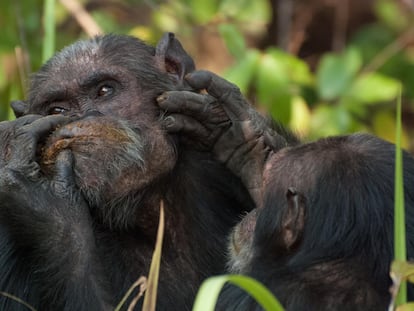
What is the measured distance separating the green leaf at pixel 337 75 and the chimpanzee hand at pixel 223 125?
10.9 ft

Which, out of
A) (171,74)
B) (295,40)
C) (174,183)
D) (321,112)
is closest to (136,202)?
(174,183)

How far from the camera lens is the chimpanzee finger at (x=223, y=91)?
5.74m

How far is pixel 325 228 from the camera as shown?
4707 millimetres

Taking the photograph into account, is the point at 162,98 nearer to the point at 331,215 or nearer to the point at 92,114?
the point at 92,114

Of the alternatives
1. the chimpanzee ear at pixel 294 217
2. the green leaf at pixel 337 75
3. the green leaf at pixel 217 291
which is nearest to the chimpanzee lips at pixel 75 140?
the chimpanzee ear at pixel 294 217

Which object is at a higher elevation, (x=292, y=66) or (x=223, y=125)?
(x=292, y=66)

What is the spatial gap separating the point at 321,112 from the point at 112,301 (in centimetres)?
434

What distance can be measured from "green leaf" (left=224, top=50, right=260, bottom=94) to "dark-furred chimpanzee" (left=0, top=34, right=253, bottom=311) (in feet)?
6.74

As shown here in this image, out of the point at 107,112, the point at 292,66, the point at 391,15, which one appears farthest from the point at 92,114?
the point at 391,15

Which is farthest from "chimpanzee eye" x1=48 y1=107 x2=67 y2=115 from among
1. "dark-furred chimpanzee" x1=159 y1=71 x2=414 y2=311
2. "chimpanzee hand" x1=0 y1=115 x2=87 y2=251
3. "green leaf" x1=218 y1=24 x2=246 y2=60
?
"green leaf" x1=218 y1=24 x2=246 y2=60

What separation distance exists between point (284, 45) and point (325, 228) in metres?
7.43

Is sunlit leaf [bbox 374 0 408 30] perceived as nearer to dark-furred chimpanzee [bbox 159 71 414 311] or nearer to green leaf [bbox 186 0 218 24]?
green leaf [bbox 186 0 218 24]

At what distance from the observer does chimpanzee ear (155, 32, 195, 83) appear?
6070mm

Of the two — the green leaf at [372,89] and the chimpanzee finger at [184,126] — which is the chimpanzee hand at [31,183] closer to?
the chimpanzee finger at [184,126]
